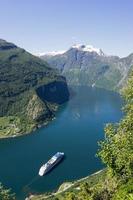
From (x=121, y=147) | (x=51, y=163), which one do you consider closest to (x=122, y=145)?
(x=121, y=147)

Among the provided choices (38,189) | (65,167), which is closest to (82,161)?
(65,167)

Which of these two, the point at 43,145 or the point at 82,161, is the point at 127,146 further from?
the point at 43,145

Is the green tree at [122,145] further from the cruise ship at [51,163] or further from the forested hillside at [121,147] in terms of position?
the cruise ship at [51,163]

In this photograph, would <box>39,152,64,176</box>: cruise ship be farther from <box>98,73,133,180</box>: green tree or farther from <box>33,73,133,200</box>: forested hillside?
<box>98,73,133,180</box>: green tree

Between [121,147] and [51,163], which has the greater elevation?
[121,147]

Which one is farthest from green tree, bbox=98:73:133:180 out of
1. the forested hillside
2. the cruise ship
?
the cruise ship

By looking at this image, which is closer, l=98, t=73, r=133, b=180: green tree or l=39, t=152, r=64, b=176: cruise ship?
l=98, t=73, r=133, b=180: green tree

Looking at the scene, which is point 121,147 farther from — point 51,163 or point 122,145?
point 51,163

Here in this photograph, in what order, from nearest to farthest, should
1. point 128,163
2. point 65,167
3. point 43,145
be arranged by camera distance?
1. point 128,163
2. point 65,167
3. point 43,145
